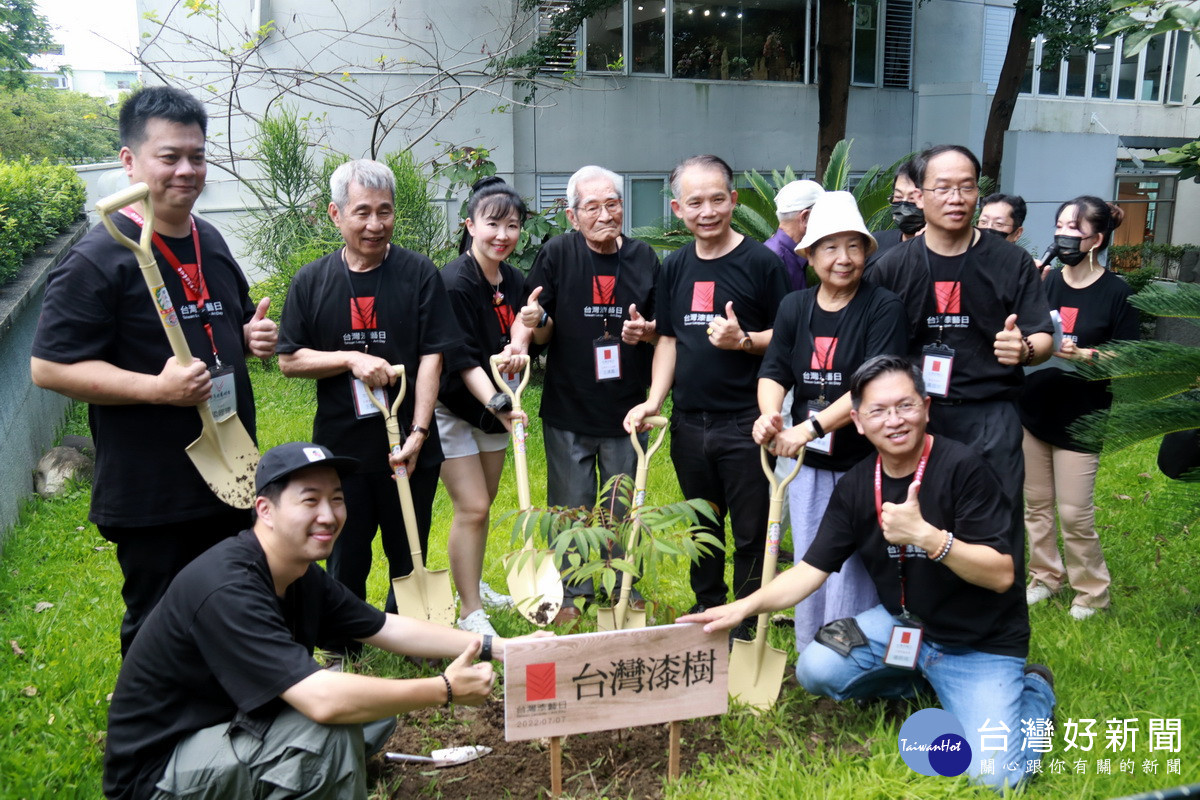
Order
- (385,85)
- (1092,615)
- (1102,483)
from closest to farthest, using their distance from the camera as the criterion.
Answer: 1. (1092,615)
2. (1102,483)
3. (385,85)

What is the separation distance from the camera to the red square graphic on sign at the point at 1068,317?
4.84m

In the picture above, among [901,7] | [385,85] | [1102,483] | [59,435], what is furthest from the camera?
[901,7]

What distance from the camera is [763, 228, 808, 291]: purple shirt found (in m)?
4.99

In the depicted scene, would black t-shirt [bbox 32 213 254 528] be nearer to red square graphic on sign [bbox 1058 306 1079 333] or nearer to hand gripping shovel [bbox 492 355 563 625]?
hand gripping shovel [bbox 492 355 563 625]

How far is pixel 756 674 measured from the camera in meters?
3.75

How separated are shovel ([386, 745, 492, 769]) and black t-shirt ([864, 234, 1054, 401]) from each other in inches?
89.5

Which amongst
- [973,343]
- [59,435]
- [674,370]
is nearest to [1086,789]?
[973,343]

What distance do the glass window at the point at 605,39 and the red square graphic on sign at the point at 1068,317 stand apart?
9.03 meters

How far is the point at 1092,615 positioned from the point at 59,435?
784 centimetres

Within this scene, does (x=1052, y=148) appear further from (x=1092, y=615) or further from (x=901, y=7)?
(x=1092, y=615)

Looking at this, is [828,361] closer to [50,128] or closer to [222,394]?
[222,394]

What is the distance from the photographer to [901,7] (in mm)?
14875

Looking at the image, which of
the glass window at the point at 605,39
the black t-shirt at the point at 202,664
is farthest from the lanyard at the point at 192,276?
the glass window at the point at 605,39

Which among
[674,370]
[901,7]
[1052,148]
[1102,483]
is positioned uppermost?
[901,7]
